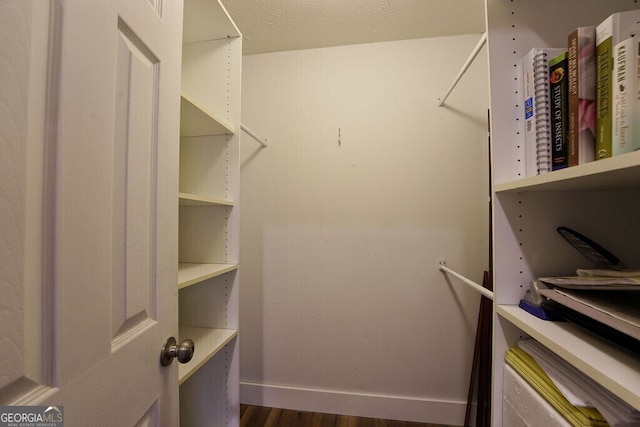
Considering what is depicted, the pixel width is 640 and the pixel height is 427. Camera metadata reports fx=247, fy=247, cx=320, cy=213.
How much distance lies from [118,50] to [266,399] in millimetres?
1935

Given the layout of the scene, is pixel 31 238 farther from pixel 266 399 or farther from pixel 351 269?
pixel 266 399

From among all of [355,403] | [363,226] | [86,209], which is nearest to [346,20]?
[363,226]

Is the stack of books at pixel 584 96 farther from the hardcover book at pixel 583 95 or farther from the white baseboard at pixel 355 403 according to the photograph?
the white baseboard at pixel 355 403

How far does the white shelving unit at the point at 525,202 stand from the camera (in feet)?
2.33

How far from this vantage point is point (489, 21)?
76 centimetres

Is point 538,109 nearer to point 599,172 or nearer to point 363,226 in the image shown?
point 599,172

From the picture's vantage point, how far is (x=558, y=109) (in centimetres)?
63

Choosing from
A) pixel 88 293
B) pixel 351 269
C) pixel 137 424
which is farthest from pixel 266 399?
pixel 88 293

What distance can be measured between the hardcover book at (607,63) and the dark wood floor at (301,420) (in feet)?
5.58

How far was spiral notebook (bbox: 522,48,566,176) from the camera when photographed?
650 millimetres

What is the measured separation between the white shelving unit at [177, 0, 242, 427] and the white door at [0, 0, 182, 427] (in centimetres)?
56

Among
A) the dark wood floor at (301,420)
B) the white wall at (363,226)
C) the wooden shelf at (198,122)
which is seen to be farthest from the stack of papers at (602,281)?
the dark wood floor at (301,420)

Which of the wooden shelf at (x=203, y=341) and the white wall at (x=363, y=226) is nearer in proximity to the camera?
the wooden shelf at (x=203, y=341)

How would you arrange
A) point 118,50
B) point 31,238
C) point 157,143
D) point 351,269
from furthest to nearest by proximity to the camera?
point 351,269 → point 157,143 → point 118,50 → point 31,238
